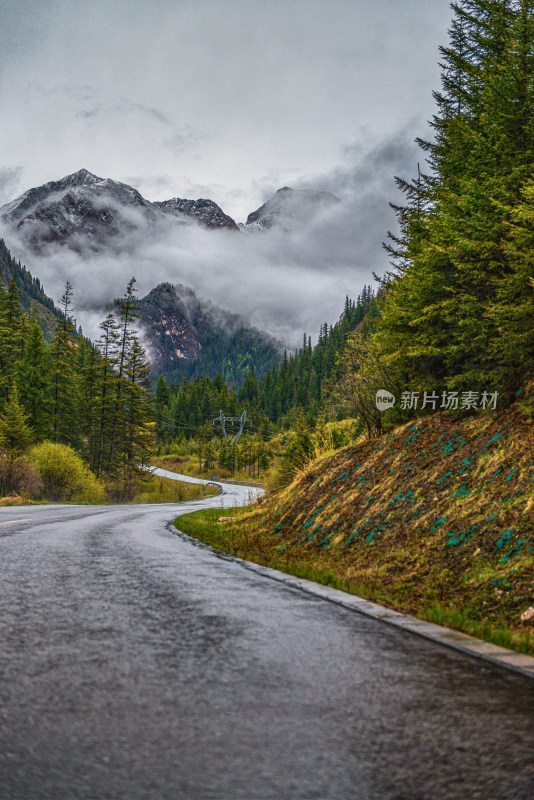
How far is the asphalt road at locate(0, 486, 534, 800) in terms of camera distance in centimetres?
236

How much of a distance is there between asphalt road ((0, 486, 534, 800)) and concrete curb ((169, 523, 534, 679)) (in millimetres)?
159

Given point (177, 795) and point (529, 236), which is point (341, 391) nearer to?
point (529, 236)

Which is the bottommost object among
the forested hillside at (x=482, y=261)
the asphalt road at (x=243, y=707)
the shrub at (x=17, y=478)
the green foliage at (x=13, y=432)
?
the shrub at (x=17, y=478)

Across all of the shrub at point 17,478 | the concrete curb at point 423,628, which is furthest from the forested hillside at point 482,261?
the shrub at point 17,478

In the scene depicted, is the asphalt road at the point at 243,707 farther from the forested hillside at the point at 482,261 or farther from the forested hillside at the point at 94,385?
the forested hillside at the point at 94,385

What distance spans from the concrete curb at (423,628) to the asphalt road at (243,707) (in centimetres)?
16

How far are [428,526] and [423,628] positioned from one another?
128 inches

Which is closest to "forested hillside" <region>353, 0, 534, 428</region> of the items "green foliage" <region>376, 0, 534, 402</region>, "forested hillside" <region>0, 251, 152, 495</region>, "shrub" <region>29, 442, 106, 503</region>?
"green foliage" <region>376, 0, 534, 402</region>

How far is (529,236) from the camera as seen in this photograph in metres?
9.04

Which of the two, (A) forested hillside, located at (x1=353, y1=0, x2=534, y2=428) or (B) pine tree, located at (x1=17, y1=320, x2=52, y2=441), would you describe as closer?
(A) forested hillside, located at (x1=353, y1=0, x2=534, y2=428)

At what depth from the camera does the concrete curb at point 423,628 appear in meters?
4.16

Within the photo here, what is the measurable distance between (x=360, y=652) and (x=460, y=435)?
6.81 meters

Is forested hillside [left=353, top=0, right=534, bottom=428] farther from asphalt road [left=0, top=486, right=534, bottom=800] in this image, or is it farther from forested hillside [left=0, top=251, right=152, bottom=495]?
forested hillside [left=0, top=251, right=152, bottom=495]

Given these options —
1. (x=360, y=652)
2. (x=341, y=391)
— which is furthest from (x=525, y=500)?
(x=341, y=391)
